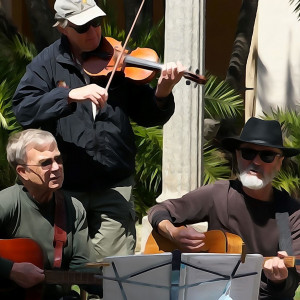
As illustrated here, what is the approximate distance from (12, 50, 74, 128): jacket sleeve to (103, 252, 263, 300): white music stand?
92 cm

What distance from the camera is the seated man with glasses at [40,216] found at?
4.69 m

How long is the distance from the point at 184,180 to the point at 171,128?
38cm

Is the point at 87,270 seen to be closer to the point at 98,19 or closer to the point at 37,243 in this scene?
the point at 37,243

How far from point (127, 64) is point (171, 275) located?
1185mm

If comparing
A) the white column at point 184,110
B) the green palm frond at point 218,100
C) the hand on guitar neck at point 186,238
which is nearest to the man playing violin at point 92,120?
the hand on guitar neck at point 186,238

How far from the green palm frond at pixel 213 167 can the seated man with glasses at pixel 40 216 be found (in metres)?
4.29

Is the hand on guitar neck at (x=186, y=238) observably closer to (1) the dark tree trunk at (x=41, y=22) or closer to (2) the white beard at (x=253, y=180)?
(2) the white beard at (x=253, y=180)

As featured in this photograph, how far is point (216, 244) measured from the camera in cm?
496

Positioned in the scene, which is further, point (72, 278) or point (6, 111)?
point (6, 111)

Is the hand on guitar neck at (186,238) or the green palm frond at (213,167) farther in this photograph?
the green palm frond at (213,167)

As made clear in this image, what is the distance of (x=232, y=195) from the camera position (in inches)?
206

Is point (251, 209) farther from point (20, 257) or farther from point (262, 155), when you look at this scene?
point (20, 257)

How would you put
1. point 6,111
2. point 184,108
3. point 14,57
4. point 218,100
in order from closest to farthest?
point 184,108, point 6,111, point 14,57, point 218,100

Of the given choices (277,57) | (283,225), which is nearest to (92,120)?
(283,225)
